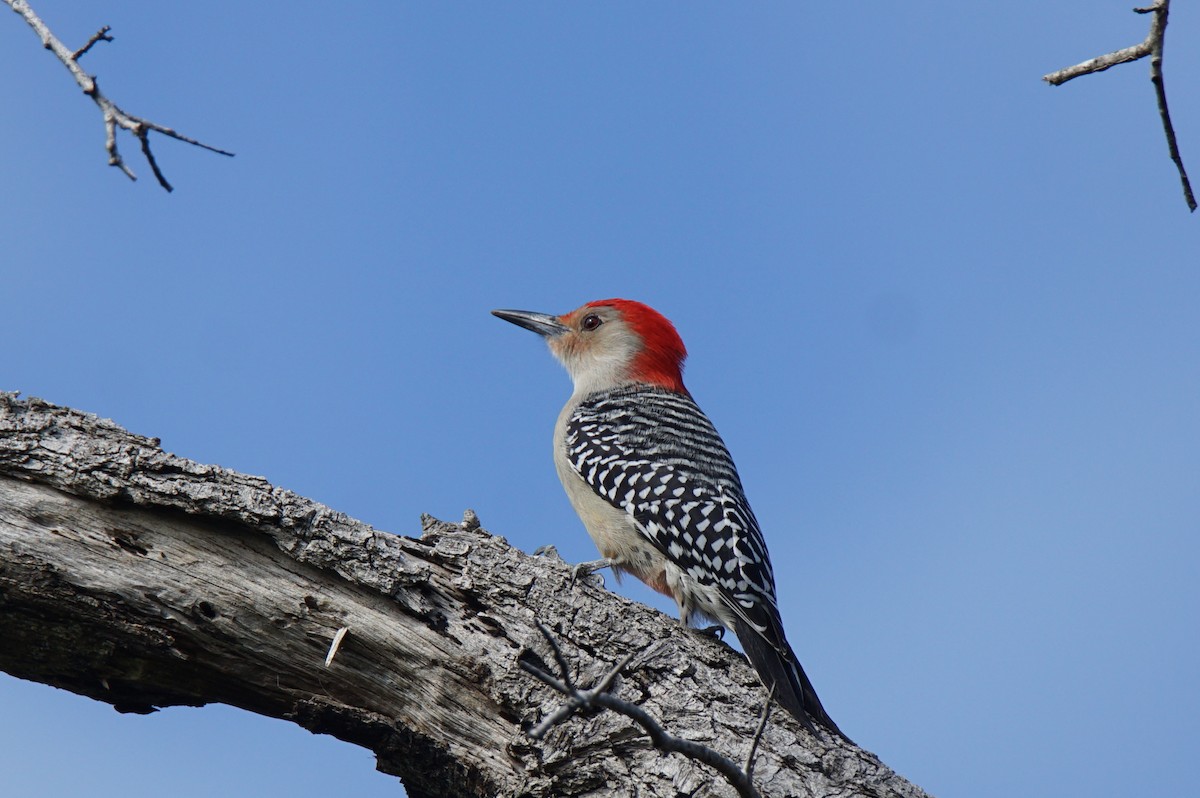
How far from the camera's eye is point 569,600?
5.45 meters

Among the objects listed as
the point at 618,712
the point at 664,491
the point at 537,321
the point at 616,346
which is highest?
the point at 537,321

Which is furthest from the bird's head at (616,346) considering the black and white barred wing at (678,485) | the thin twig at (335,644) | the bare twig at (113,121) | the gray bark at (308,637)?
the bare twig at (113,121)

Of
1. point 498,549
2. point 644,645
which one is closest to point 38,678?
point 498,549

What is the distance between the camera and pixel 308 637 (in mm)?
5074

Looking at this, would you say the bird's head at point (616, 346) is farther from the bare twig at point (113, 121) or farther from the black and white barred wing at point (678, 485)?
the bare twig at point (113, 121)

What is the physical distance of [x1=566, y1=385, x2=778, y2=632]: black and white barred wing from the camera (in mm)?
6359

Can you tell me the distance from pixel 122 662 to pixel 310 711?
941mm

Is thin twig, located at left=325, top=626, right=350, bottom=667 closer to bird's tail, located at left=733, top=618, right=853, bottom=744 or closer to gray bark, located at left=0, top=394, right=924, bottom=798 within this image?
gray bark, located at left=0, top=394, right=924, bottom=798

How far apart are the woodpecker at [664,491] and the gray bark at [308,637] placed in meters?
0.66

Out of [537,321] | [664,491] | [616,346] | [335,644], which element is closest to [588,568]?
[664,491]

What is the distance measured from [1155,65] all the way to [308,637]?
408 cm

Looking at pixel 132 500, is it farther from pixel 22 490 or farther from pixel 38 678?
pixel 38 678

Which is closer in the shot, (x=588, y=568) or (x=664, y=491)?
(x=588, y=568)

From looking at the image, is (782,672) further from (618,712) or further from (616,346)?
(616,346)
